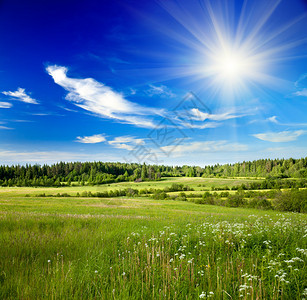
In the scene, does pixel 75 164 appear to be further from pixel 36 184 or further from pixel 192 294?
pixel 192 294

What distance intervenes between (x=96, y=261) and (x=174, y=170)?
17941 cm

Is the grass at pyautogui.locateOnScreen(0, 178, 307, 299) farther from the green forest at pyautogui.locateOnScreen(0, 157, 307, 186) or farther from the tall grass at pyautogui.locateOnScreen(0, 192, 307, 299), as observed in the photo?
the green forest at pyautogui.locateOnScreen(0, 157, 307, 186)

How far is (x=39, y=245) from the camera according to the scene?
608 centimetres

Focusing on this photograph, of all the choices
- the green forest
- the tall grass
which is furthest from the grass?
the green forest

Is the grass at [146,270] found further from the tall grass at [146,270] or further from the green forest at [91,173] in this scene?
the green forest at [91,173]

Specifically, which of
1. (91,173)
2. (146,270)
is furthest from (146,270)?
(91,173)

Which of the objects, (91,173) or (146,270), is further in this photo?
(91,173)

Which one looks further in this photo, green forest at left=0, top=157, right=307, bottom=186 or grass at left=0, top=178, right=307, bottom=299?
green forest at left=0, top=157, right=307, bottom=186

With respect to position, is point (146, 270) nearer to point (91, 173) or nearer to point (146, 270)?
point (146, 270)

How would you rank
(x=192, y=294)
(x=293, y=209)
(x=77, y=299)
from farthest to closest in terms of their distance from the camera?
(x=293, y=209) < (x=192, y=294) < (x=77, y=299)

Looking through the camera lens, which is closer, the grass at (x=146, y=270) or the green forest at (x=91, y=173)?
the grass at (x=146, y=270)

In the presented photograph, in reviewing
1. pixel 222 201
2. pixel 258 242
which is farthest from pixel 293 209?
pixel 258 242

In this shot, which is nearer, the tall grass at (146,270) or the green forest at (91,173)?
the tall grass at (146,270)

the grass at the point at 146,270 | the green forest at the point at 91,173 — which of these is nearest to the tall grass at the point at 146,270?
A: the grass at the point at 146,270
